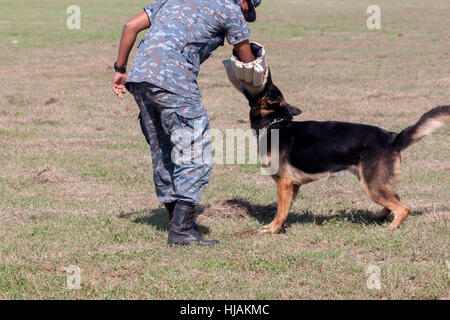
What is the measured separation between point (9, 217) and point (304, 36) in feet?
66.3

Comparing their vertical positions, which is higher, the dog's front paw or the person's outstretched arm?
the person's outstretched arm

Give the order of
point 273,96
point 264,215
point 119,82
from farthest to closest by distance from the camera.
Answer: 1. point 264,215
2. point 273,96
3. point 119,82

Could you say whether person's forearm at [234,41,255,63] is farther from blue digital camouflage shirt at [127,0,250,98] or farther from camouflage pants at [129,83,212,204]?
camouflage pants at [129,83,212,204]

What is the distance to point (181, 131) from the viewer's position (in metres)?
4.98

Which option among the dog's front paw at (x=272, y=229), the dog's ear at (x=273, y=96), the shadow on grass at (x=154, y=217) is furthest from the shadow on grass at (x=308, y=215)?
the dog's ear at (x=273, y=96)

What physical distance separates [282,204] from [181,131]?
→ 1231 millimetres

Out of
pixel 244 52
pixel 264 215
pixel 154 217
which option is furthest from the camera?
pixel 264 215

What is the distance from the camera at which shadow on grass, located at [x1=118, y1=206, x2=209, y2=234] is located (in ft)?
19.1

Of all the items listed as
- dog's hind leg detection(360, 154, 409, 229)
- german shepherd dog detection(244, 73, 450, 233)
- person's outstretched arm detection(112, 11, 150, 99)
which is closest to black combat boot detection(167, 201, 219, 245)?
german shepherd dog detection(244, 73, 450, 233)

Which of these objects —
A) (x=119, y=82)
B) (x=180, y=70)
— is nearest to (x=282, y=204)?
(x=180, y=70)

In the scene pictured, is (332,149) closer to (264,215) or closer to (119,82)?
(264,215)

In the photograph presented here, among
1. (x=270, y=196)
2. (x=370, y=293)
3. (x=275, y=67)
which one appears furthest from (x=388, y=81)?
(x=370, y=293)

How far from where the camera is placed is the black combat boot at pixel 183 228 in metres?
5.21

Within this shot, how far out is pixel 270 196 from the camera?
6.85 meters
